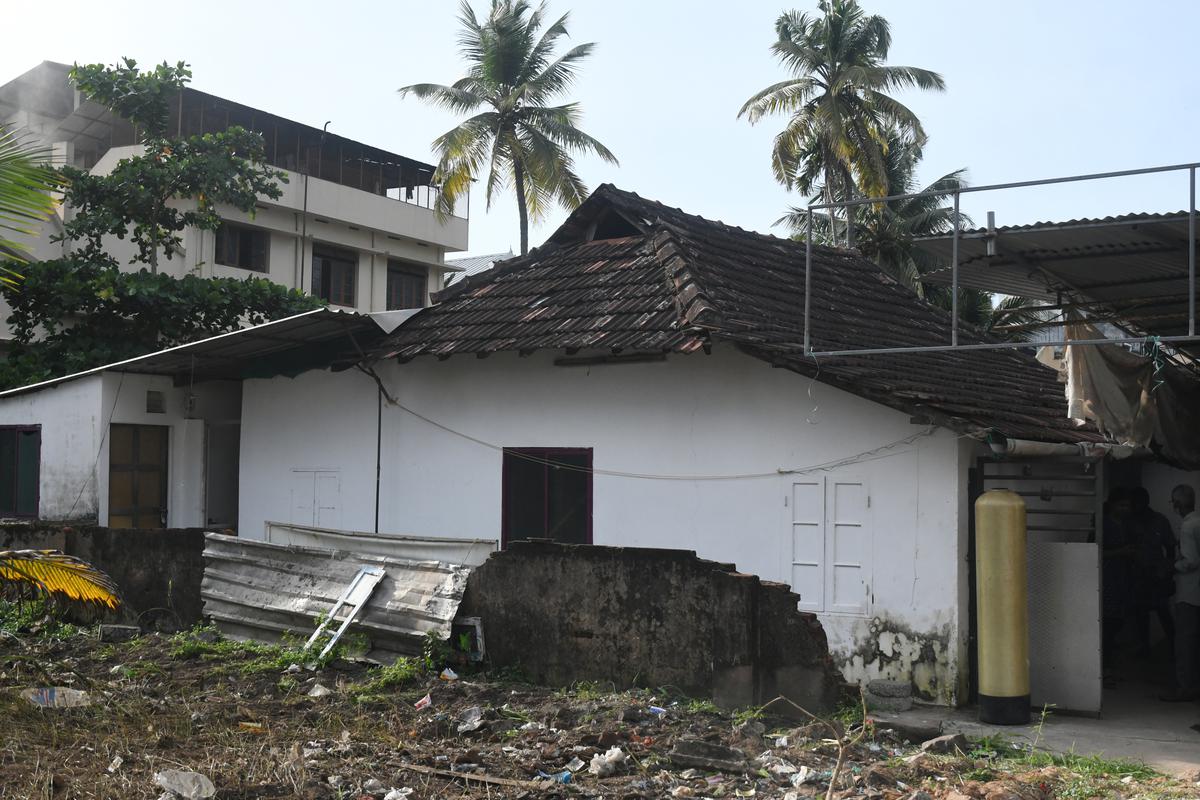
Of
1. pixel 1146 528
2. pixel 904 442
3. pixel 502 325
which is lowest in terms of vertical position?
pixel 1146 528

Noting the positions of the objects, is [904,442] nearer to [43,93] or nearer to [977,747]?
[977,747]

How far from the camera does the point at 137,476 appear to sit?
14.9m

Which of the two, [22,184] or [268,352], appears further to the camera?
[268,352]

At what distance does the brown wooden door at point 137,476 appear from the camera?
14594mm

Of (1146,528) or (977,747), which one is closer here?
(977,747)

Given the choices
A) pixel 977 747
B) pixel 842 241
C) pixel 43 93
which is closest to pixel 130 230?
pixel 43 93

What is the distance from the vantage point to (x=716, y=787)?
6.91 meters

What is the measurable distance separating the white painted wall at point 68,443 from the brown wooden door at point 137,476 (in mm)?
236

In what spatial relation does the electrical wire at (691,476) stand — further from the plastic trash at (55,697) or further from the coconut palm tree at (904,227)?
the coconut palm tree at (904,227)

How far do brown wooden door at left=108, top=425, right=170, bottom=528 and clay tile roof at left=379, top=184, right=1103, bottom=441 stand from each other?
3.69 m

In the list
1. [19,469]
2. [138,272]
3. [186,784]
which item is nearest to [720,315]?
[186,784]

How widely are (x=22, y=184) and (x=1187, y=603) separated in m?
8.95

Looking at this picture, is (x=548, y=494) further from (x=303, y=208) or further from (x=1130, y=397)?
(x=303, y=208)

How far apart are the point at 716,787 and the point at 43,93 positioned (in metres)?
30.7
